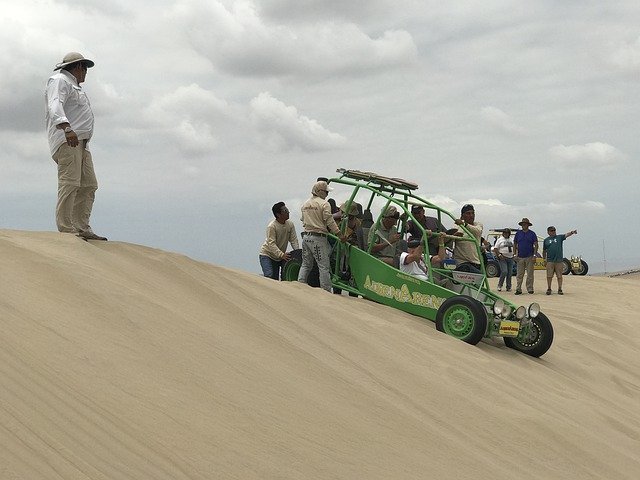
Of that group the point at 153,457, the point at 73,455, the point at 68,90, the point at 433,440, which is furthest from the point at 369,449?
the point at 68,90

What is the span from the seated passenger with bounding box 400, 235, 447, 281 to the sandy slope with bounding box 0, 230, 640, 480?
131cm

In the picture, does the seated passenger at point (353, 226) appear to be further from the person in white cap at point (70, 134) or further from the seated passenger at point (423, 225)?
the person in white cap at point (70, 134)

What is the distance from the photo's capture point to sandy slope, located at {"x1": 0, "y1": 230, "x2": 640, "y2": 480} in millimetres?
3244

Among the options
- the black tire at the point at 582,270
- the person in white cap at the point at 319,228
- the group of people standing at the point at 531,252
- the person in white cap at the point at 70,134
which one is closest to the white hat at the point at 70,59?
the person in white cap at the point at 70,134

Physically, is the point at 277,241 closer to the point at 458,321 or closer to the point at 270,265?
the point at 270,265

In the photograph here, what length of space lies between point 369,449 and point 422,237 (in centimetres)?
514

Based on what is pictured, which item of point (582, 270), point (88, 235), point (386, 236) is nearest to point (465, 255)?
point (386, 236)

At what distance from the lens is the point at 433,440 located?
4.38 meters

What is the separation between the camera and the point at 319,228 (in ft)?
30.4

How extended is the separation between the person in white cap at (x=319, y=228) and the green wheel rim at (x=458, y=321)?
1.72 m

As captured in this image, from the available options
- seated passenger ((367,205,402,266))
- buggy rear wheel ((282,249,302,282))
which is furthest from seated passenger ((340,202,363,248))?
buggy rear wheel ((282,249,302,282))

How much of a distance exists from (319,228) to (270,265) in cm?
140

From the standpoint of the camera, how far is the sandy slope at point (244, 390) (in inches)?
128

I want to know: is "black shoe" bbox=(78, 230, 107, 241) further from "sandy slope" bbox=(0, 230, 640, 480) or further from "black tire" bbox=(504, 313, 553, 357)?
"black tire" bbox=(504, 313, 553, 357)
